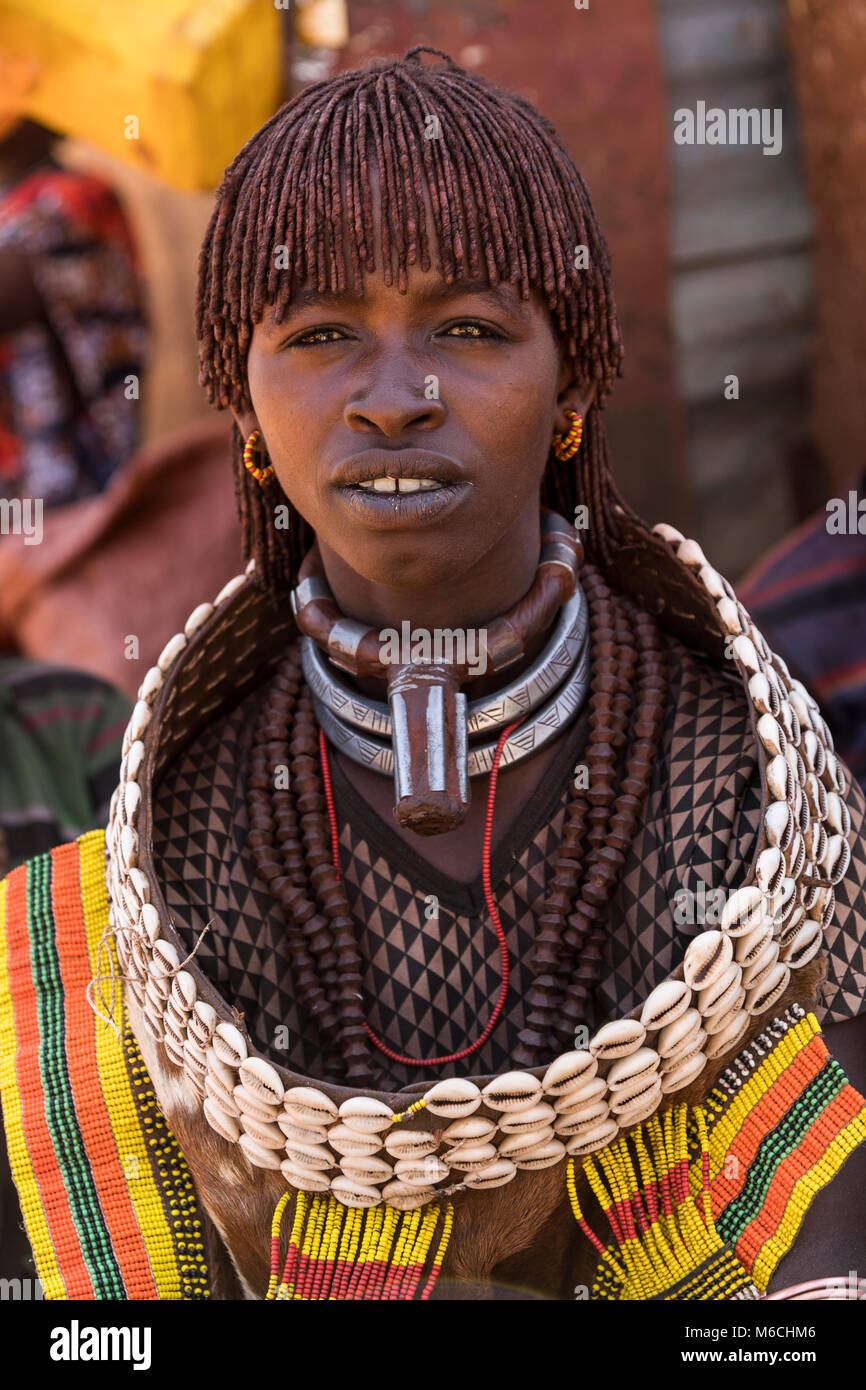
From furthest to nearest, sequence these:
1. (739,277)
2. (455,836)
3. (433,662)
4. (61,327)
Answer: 1. (61,327)
2. (739,277)
3. (455,836)
4. (433,662)

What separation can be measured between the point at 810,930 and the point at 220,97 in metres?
2.05

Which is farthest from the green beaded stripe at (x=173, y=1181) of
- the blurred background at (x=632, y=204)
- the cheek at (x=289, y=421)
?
the blurred background at (x=632, y=204)

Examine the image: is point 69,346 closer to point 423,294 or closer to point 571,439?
point 571,439

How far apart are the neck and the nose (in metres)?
0.16

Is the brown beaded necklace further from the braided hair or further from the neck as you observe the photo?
the braided hair

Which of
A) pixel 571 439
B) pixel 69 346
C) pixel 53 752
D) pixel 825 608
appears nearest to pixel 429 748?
pixel 571 439

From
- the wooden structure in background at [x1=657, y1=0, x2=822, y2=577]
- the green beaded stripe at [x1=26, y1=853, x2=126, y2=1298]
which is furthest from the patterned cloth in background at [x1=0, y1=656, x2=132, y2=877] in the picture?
the wooden structure in background at [x1=657, y1=0, x2=822, y2=577]

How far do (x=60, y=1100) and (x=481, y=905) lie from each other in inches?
17.2

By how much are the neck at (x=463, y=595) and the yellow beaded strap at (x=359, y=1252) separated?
17.7 inches

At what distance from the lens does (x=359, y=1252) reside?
4.37 ft

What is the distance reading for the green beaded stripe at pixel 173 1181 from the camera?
143cm

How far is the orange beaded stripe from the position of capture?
4.67ft

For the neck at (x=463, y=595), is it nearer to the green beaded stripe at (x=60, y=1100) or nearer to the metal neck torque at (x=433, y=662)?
the metal neck torque at (x=433, y=662)
